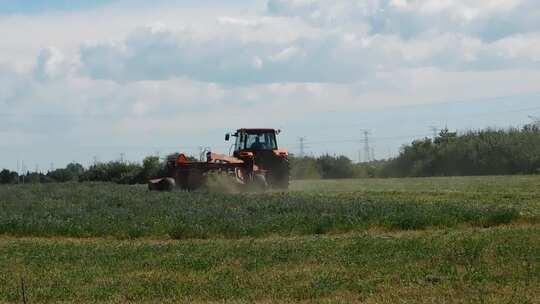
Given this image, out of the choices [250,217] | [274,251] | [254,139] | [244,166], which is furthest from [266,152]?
[274,251]

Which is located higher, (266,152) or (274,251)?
(266,152)

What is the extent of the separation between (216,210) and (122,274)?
33.0 feet

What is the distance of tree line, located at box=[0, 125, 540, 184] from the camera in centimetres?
7138

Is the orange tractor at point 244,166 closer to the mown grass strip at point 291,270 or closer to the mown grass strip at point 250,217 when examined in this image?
the mown grass strip at point 250,217

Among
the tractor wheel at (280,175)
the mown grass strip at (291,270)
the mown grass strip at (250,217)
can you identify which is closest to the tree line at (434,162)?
the tractor wheel at (280,175)

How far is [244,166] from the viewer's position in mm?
36188

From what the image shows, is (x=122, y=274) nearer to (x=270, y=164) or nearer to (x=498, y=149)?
(x=270, y=164)

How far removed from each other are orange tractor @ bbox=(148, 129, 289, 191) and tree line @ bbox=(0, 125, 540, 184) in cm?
2971

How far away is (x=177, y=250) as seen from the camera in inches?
669

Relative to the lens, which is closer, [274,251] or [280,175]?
[274,251]

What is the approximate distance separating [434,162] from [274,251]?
63.9 meters

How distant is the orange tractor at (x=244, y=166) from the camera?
35500mm

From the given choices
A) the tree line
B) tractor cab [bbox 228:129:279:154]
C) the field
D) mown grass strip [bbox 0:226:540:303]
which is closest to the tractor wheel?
tractor cab [bbox 228:129:279:154]

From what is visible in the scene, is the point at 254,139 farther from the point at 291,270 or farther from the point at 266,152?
the point at 291,270
